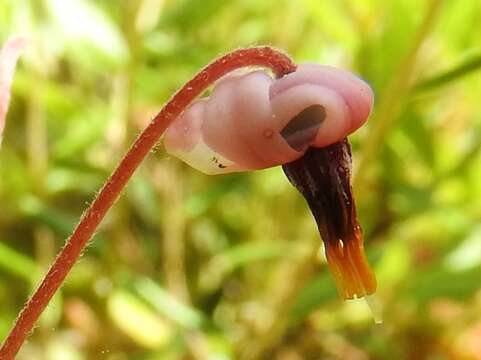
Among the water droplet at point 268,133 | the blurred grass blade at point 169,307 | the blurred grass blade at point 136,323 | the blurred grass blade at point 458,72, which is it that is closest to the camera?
the water droplet at point 268,133

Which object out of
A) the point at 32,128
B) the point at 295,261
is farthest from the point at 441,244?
the point at 32,128

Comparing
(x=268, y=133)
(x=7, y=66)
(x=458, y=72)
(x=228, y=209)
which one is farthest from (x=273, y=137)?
(x=228, y=209)

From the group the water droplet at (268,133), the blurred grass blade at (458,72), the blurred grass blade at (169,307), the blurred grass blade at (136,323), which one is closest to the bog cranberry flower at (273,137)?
the water droplet at (268,133)

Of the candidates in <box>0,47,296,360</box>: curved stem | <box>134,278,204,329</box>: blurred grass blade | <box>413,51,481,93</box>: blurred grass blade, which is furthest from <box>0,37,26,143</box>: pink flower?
<box>134,278,204,329</box>: blurred grass blade

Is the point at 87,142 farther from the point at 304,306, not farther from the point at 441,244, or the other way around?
the point at 441,244

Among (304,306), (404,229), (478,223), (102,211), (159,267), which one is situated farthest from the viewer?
(159,267)

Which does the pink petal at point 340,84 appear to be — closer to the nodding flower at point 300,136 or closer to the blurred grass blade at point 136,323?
the nodding flower at point 300,136
